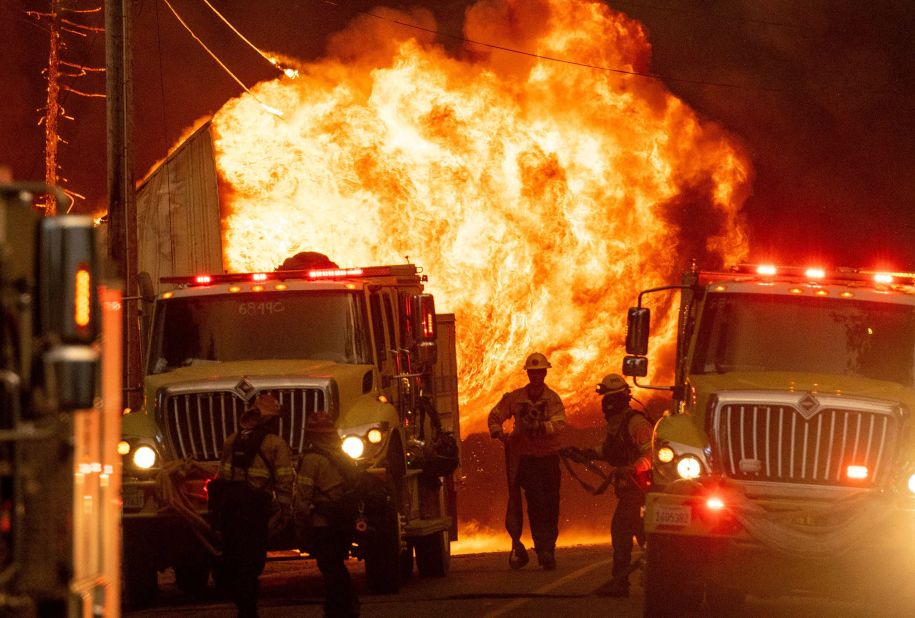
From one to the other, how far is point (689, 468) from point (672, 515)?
634 millimetres

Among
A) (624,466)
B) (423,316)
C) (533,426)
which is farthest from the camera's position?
(533,426)

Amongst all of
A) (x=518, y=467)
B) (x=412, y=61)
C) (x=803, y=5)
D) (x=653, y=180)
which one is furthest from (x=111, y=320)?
(x=803, y=5)

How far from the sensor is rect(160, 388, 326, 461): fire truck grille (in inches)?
576

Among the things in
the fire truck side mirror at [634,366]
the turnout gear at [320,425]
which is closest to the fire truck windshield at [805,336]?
the fire truck side mirror at [634,366]

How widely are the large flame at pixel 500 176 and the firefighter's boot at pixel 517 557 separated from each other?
12361 mm

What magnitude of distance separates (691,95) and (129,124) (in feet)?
71.0

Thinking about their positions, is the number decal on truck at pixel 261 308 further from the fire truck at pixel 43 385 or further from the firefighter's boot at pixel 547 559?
the fire truck at pixel 43 385

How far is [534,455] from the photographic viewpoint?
17.7 metres

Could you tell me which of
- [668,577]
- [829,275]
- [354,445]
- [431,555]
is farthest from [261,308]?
[668,577]

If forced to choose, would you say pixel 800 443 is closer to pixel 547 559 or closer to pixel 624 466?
pixel 624 466

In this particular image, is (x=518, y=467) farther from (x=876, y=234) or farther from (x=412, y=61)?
(x=876, y=234)

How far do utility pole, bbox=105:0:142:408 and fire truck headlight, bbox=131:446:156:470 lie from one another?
5260mm

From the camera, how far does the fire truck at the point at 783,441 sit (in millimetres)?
11250

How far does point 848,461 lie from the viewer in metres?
12.0
